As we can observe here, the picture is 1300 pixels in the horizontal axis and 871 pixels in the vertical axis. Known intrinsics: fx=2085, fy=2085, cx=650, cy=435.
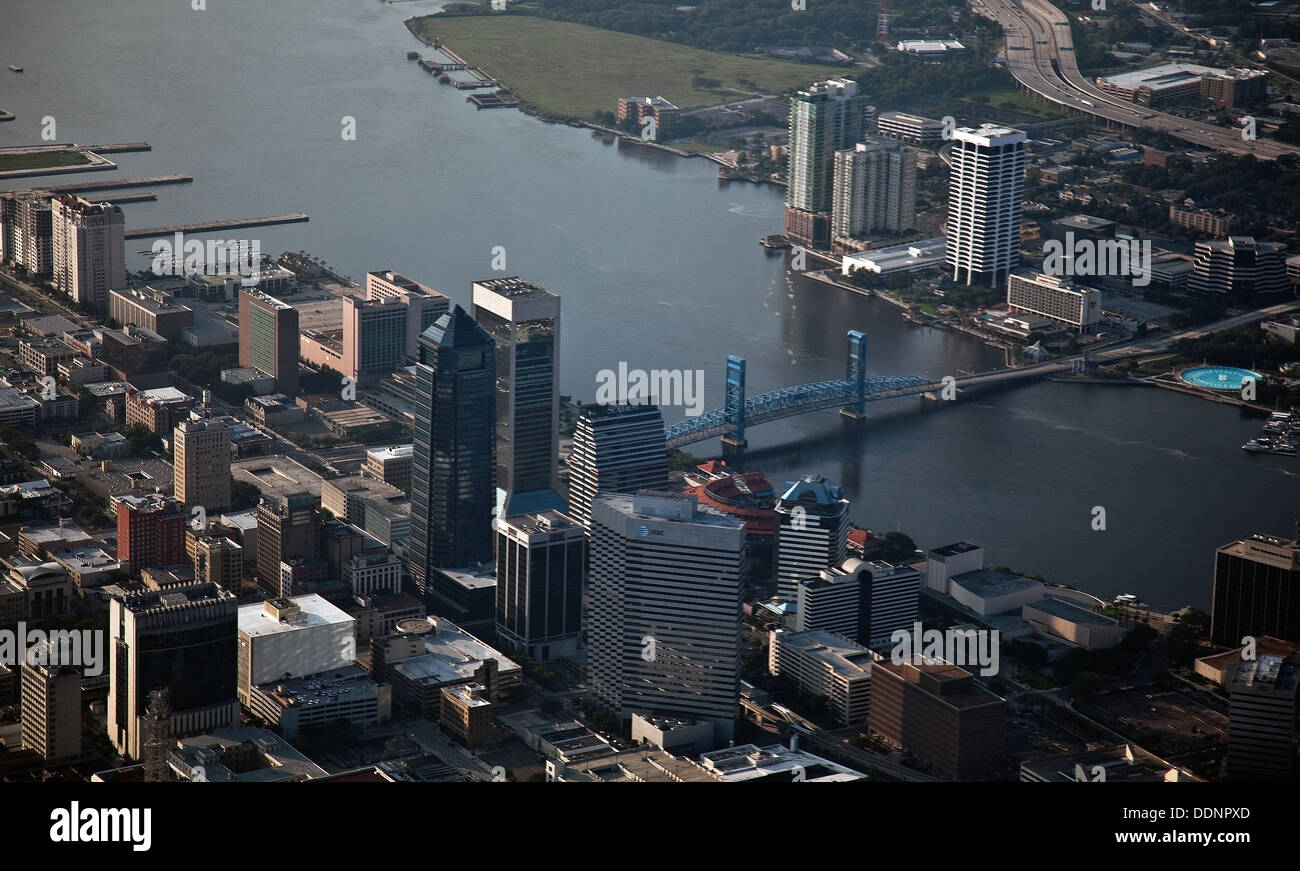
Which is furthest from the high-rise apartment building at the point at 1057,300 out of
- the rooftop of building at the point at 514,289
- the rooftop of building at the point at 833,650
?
the rooftop of building at the point at 833,650

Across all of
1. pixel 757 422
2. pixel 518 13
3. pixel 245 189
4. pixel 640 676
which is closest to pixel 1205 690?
pixel 640 676

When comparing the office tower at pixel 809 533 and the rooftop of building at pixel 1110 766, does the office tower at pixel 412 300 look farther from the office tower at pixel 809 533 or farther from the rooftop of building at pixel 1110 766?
the rooftop of building at pixel 1110 766

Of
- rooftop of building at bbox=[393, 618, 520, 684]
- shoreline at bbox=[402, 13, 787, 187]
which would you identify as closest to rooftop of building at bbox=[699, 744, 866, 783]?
rooftop of building at bbox=[393, 618, 520, 684]

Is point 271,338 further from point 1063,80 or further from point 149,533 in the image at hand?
point 1063,80

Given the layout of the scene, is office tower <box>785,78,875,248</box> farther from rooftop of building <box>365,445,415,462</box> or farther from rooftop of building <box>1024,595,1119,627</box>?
rooftop of building <box>1024,595,1119,627</box>

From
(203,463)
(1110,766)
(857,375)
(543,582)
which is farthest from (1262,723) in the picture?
(203,463)

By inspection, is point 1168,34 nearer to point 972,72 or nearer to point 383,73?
point 972,72
